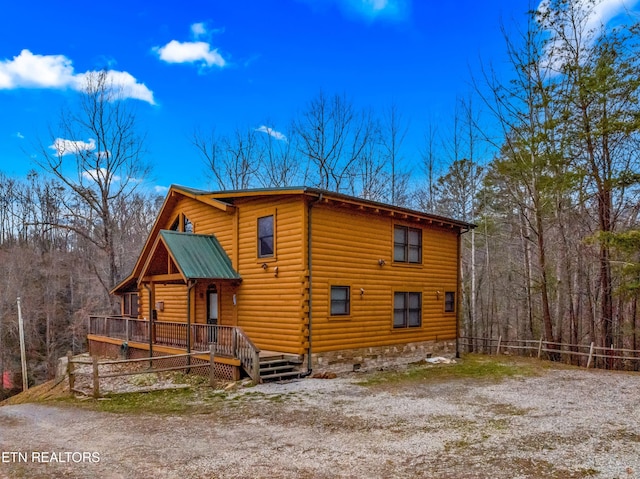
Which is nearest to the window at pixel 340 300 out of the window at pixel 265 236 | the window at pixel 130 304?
the window at pixel 265 236

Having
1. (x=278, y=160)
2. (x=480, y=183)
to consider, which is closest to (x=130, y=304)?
(x=278, y=160)

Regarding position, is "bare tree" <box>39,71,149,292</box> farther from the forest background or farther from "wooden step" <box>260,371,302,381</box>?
"wooden step" <box>260,371,302,381</box>

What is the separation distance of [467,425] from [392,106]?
76.7 ft

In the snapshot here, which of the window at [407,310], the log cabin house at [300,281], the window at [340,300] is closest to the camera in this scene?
the log cabin house at [300,281]

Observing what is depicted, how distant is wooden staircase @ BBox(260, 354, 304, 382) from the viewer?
11.8 metres

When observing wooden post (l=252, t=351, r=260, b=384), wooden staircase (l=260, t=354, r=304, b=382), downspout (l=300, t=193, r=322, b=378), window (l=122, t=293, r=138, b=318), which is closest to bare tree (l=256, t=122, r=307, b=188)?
window (l=122, t=293, r=138, b=318)

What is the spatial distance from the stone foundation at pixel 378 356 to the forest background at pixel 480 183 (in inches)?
186

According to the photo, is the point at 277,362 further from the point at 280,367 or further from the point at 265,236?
the point at 265,236

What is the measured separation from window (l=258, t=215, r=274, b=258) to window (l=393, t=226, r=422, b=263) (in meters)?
4.27

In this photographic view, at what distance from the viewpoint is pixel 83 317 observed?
31875 mm

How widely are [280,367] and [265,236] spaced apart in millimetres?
3933

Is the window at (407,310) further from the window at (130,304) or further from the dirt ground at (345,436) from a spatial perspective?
the window at (130,304)

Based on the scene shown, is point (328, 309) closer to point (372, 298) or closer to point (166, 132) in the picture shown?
point (372, 298)

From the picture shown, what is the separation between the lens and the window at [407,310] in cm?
1527
